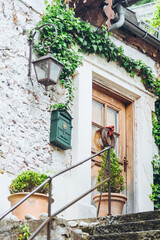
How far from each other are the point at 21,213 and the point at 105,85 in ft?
10.8

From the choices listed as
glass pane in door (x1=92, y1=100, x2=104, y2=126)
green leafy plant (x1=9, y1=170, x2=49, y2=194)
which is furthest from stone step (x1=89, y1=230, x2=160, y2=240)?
glass pane in door (x1=92, y1=100, x2=104, y2=126)

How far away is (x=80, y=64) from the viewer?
24.3 feet

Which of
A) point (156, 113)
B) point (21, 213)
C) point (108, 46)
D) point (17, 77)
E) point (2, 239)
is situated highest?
point (108, 46)

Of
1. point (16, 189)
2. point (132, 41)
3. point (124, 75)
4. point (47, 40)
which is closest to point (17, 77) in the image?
point (47, 40)

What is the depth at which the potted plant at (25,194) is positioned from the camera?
17.7 ft

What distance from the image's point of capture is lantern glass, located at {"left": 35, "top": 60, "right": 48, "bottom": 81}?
6480 millimetres

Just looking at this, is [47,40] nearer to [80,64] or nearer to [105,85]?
[80,64]

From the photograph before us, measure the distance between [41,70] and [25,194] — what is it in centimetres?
188

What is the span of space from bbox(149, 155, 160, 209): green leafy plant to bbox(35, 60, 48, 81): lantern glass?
2.78 metres

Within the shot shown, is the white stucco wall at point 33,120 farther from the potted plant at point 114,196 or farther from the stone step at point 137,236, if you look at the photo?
the stone step at point 137,236

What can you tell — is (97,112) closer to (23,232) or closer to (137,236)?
(137,236)

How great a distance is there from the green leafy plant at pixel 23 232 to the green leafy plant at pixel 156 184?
3.73m

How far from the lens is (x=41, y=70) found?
654 cm

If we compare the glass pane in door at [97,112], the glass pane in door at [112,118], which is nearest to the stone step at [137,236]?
the glass pane in door at [97,112]
